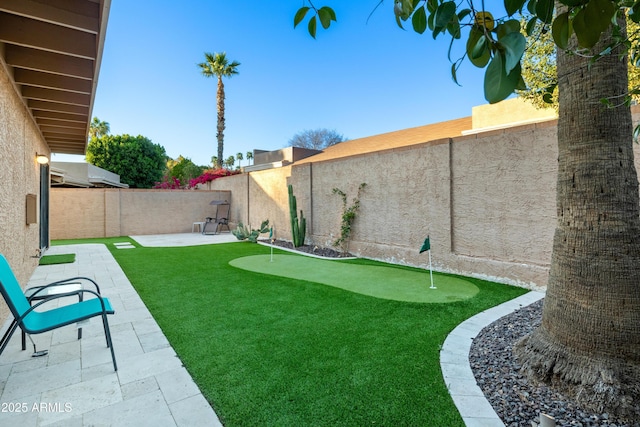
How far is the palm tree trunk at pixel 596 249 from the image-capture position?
2.62 m

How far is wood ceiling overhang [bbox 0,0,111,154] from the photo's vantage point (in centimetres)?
357

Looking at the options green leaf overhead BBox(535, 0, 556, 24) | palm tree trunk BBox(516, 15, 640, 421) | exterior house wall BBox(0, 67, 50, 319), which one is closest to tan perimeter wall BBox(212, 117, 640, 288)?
palm tree trunk BBox(516, 15, 640, 421)

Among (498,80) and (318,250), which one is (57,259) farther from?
(498,80)

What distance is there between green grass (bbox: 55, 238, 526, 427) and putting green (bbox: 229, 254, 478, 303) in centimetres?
33

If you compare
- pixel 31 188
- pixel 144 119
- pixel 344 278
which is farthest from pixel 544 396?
pixel 144 119

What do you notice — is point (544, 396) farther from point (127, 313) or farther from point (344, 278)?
point (127, 313)

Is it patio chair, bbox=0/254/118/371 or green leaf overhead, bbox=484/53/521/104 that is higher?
green leaf overhead, bbox=484/53/521/104

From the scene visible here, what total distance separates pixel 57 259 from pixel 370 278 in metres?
9.14

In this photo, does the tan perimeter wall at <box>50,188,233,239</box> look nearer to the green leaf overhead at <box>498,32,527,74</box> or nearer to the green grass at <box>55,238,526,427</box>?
the green grass at <box>55,238,526,427</box>

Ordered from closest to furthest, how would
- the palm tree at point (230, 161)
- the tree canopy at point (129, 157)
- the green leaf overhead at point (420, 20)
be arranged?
the green leaf overhead at point (420, 20), the tree canopy at point (129, 157), the palm tree at point (230, 161)

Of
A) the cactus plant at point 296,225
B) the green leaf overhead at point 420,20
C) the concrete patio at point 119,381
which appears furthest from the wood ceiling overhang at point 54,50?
the cactus plant at point 296,225

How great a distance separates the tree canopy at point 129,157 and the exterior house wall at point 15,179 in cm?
Answer: 2686

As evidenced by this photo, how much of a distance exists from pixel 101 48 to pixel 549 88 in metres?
4.92

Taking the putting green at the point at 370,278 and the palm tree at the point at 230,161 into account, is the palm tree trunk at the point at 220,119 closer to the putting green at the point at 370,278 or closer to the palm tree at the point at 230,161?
the putting green at the point at 370,278
